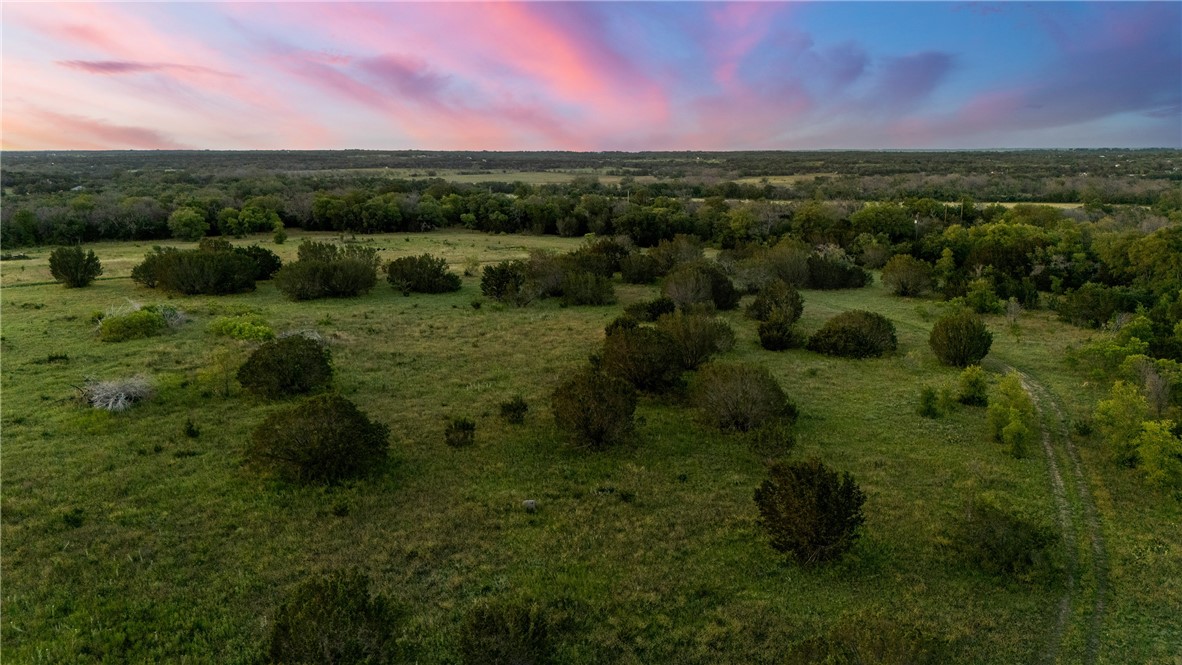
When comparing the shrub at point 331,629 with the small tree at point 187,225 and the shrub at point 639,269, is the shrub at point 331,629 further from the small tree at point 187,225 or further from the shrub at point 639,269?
the small tree at point 187,225

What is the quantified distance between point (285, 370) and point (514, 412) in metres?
6.24

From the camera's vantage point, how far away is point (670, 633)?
8.62 m

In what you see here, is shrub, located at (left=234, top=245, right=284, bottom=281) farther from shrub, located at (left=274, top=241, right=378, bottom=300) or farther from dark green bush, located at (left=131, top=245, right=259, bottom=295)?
shrub, located at (left=274, top=241, right=378, bottom=300)

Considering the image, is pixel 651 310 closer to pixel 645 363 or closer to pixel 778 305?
pixel 778 305

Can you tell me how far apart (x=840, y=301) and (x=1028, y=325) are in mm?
8359

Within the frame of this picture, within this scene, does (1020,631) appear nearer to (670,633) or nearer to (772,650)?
(772,650)

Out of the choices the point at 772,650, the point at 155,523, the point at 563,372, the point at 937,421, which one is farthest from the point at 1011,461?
the point at 155,523

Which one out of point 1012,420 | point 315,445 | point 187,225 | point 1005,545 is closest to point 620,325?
point 1012,420

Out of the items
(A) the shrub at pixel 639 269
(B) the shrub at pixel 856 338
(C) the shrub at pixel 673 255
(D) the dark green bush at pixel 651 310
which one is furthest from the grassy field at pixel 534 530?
(C) the shrub at pixel 673 255

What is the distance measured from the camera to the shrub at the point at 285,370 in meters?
16.5

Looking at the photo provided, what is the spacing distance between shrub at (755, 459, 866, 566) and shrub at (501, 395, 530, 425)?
6725 millimetres

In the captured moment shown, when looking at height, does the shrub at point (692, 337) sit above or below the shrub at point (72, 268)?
below

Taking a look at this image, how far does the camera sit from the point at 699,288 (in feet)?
96.8

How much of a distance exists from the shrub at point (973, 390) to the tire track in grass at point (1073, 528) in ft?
4.51
